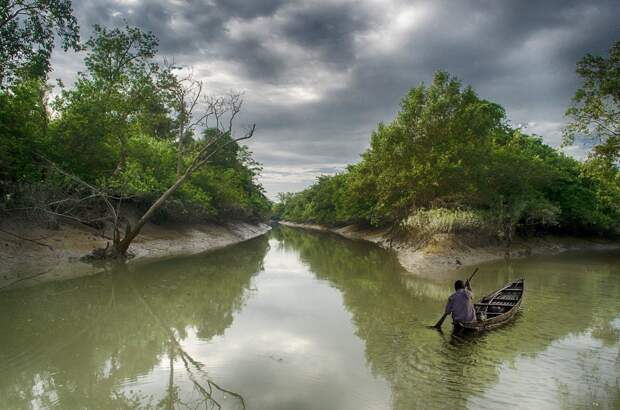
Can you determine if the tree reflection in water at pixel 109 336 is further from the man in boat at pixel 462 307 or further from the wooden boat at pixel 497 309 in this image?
the wooden boat at pixel 497 309

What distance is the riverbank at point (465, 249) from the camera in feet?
86.9

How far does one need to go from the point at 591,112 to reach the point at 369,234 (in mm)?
45008

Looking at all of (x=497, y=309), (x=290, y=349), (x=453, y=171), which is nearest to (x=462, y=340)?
(x=497, y=309)

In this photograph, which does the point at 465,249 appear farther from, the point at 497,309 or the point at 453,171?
the point at 497,309

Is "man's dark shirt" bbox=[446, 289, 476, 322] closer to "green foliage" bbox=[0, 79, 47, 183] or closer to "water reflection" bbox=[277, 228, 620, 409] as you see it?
"water reflection" bbox=[277, 228, 620, 409]

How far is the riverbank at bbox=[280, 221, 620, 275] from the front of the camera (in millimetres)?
26500

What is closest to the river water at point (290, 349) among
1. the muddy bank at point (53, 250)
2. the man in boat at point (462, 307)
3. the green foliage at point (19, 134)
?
the man in boat at point (462, 307)

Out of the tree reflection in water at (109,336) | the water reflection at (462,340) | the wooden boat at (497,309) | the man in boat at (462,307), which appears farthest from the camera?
the wooden boat at (497,309)

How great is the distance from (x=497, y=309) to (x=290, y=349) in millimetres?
7633

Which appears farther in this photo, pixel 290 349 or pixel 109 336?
pixel 109 336

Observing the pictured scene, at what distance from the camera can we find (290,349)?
32.7 feet

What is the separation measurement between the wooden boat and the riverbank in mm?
8579

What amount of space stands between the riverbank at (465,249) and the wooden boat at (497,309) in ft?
28.1

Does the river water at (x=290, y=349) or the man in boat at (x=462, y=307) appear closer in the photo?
the river water at (x=290, y=349)
